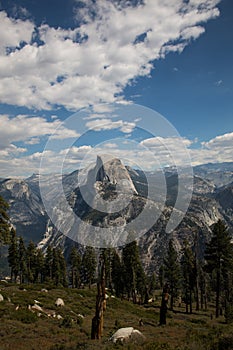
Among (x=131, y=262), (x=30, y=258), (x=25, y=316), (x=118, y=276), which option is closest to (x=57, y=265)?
(x=30, y=258)

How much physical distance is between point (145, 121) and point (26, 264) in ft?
275

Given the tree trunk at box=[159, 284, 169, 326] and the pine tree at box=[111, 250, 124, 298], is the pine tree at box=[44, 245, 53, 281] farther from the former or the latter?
the tree trunk at box=[159, 284, 169, 326]

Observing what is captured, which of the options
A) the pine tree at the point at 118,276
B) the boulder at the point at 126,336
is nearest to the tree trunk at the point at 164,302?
the boulder at the point at 126,336

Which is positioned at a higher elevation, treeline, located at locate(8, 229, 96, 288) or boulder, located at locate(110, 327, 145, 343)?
boulder, located at locate(110, 327, 145, 343)

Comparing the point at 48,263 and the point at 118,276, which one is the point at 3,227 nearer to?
the point at 118,276

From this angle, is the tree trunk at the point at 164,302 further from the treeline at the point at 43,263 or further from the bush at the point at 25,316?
the treeline at the point at 43,263

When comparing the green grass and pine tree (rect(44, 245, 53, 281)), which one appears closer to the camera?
the green grass

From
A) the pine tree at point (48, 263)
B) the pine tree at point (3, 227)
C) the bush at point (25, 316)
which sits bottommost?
the pine tree at point (48, 263)

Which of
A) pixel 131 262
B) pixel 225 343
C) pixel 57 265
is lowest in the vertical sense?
pixel 57 265

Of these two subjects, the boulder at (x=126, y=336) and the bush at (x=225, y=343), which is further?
the boulder at (x=126, y=336)

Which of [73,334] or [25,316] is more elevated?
[73,334]

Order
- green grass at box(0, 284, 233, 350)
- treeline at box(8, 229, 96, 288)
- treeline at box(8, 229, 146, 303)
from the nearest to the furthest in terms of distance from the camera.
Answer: green grass at box(0, 284, 233, 350)
treeline at box(8, 229, 146, 303)
treeline at box(8, 229, 96, 288)

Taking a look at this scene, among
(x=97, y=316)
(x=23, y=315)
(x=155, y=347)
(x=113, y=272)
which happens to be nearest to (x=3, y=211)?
(x=23, y=315)

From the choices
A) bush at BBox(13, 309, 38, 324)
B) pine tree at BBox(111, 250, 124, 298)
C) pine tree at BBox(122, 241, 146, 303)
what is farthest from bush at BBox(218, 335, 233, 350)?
pine tree at BBox(111, 250, 124, 298)
